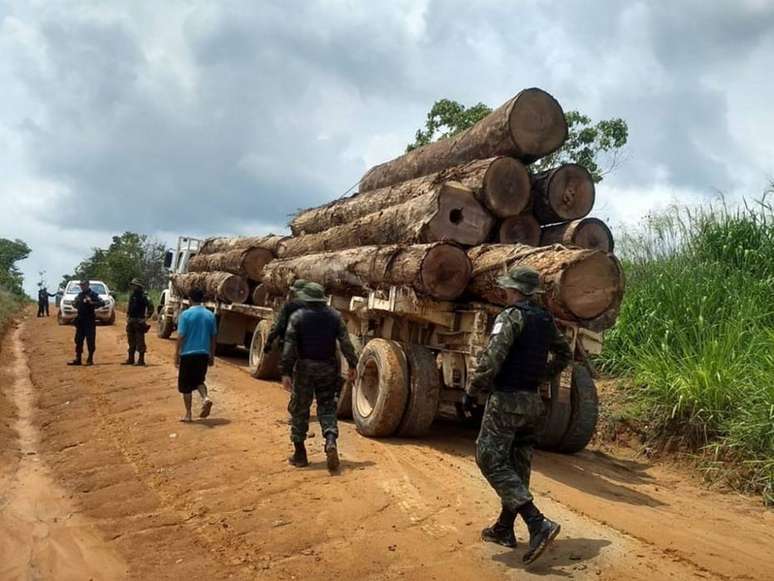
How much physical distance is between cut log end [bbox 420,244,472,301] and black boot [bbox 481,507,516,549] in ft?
9.90

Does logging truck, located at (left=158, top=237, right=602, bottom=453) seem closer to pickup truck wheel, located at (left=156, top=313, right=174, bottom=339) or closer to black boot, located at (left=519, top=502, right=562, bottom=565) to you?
black boot, located at (left=519, top=502, right=562, bottom=565)

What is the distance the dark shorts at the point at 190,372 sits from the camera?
8.87m

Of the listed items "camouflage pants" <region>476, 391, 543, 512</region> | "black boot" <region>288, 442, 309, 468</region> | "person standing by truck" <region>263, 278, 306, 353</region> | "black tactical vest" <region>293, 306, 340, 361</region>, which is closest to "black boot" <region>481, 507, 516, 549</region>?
"camouflage pants" <region>476, 391, 543, 512</region>

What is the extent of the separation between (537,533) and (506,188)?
458 cm

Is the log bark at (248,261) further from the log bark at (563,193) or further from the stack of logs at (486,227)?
the log bark at (563,193)

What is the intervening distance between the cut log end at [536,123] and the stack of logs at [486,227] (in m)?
0.01

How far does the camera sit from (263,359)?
12414mm

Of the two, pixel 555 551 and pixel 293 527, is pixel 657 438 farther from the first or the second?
pixel 293 527

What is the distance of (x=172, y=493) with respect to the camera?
6211 millimetres

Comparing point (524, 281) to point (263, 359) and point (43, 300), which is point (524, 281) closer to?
point (263, 359)

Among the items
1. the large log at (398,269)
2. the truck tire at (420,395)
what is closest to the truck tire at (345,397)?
the large log at (398,269)

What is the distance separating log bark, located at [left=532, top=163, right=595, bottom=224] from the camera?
8.42 meters

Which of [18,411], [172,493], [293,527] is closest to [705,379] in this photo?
[293,527]

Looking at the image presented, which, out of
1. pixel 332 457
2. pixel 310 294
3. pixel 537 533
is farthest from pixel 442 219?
pixel 537 533
